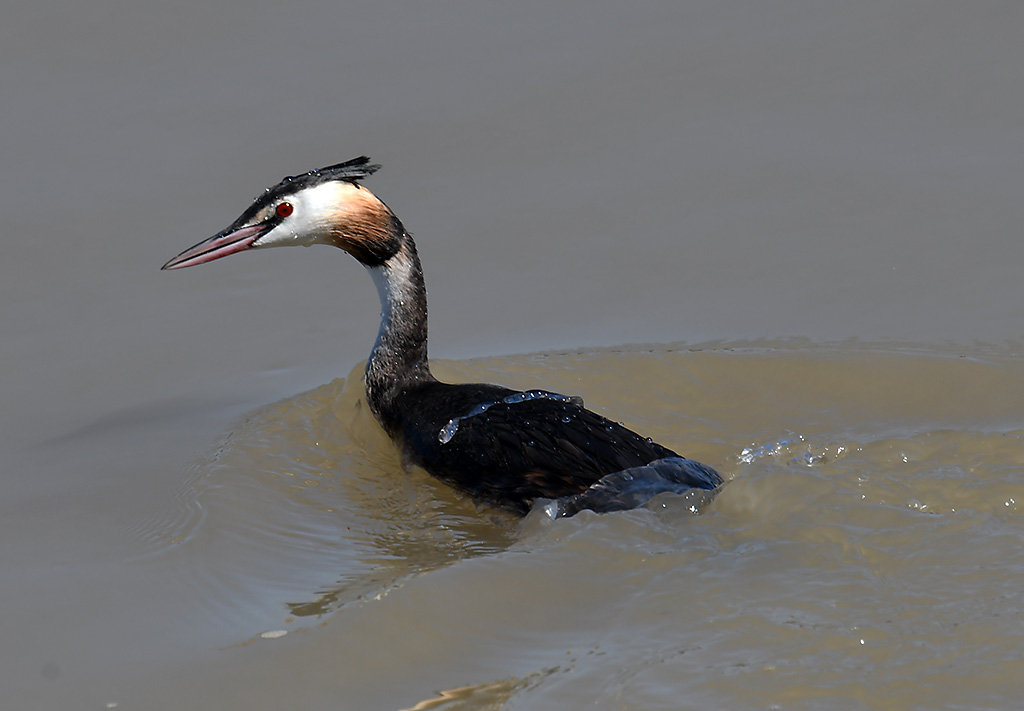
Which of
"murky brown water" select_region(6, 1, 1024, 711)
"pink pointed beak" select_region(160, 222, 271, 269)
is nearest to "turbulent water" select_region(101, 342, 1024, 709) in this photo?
"murky brown water" select_region(6, 1, 1024, 711)

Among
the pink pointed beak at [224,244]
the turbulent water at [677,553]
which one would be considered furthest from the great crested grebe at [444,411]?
the turbulent water at [677,553]

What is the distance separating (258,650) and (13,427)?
8.28 ft

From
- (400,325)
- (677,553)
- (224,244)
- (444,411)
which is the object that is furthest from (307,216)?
(677,553)

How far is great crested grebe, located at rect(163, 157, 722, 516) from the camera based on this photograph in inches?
211

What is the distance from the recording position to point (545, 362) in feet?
22.7

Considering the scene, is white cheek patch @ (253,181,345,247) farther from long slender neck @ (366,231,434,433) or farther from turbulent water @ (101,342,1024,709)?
turbulent water @ (101,342,1024,709)

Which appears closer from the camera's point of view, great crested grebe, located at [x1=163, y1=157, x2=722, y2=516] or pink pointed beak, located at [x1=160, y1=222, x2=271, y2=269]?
great crested grebe, located at [x1=163, y1=157, x2=722, y2=516]

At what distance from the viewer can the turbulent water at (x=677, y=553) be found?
418 centimetres

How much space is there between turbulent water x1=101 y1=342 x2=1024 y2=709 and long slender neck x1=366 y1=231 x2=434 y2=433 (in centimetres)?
25

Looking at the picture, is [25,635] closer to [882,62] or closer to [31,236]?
[31,236]

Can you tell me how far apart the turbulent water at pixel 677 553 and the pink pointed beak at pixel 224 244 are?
86 cm

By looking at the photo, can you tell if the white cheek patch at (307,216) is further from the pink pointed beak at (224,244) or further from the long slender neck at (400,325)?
the long slender neck at (400,325)

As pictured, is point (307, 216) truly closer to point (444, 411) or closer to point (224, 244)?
point (224, 244)

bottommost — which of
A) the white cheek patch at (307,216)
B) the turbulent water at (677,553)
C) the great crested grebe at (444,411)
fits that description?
the turbulent water at (677,553)
